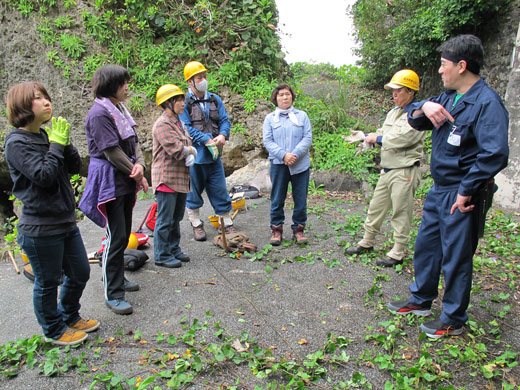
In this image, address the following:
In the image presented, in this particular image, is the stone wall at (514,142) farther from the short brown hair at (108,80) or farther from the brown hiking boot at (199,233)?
the short brown hair at (108,80)

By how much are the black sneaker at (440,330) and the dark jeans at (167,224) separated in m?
2.73

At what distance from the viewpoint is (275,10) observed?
9.07 meters

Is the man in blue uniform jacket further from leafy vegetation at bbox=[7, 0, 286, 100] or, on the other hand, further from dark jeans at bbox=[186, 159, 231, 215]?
leafy vegetation at bbox=[7, 0, 286, 100]

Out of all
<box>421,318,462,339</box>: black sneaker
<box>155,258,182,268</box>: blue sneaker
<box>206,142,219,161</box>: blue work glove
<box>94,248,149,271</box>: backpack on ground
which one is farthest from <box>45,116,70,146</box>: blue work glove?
<box>421,318,462,339</box>: black sneaker

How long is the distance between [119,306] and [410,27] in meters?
9.87

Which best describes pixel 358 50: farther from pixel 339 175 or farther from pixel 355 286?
pixel 355 286

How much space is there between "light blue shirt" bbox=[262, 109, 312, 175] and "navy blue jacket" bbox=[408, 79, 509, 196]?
1.74m

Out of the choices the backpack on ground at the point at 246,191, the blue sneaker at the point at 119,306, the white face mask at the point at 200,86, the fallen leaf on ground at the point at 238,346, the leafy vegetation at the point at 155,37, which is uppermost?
the leafy vegetation at the point at 155,37

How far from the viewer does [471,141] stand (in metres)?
2.54

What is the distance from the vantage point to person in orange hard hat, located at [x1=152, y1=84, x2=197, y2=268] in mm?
3850

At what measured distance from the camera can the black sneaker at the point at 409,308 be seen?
9.88 feet

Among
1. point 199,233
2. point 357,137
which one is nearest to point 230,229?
point 199,233

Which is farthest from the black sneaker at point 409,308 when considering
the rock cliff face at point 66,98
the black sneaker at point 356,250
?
the rock cliff face at point 66,98

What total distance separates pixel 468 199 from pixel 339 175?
526cm
